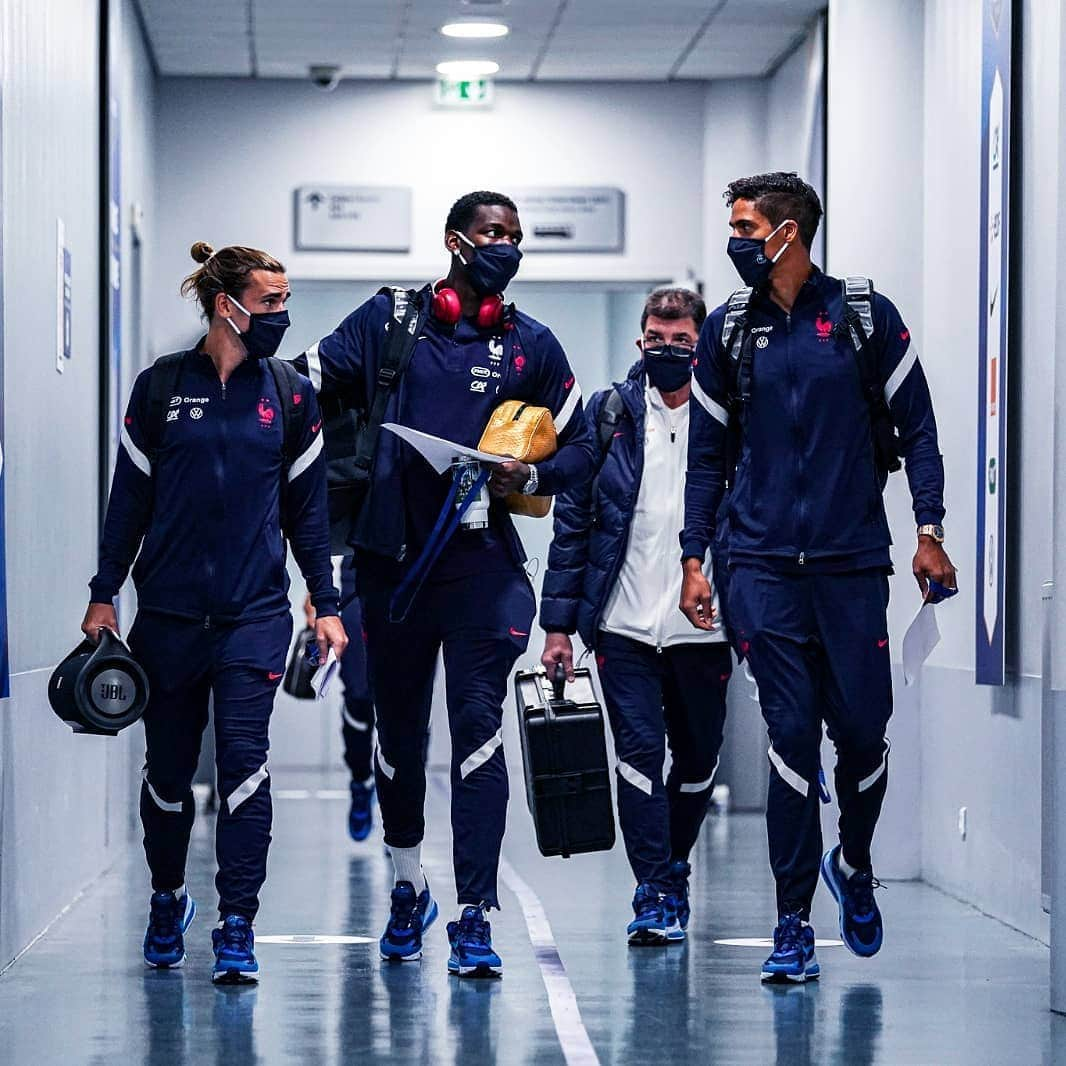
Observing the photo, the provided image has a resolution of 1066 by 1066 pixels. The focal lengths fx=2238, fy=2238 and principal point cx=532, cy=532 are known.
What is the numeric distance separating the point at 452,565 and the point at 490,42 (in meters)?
7.08

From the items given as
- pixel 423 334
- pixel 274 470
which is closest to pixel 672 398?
pixel 423 334

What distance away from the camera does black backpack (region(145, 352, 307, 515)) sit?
613cm

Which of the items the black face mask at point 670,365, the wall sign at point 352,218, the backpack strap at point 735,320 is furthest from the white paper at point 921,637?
the wall sign at point 352,218

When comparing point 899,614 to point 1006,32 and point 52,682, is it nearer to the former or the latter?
point 1006,32

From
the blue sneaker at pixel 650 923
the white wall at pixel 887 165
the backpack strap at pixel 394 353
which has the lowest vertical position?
the blue sneaker at pixel 650 923

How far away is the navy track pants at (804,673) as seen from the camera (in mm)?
6066

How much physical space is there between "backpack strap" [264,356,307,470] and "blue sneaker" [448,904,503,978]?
1.35 metres

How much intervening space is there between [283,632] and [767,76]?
8.23 m

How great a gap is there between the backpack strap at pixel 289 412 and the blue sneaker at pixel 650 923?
1.81 m

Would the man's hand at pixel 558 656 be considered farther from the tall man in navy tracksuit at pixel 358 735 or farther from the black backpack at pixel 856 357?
the tall man in navy tracksuit at pixel 358 735

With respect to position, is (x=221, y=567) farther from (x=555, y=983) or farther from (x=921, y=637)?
(x=921, y=637)

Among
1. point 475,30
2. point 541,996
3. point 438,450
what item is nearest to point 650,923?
point 541,996

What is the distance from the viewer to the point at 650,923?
689cm

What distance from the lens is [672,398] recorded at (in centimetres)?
724
